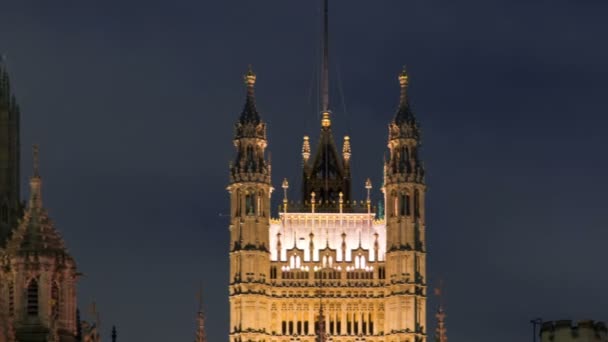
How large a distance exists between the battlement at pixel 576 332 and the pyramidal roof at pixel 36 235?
26363 millimetres

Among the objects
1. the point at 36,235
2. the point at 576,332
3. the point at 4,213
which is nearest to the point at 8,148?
the point at 4,213

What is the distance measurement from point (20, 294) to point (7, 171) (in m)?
48.4

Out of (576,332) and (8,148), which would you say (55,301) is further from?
(8,148)

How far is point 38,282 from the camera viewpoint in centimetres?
11262

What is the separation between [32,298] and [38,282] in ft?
2.24

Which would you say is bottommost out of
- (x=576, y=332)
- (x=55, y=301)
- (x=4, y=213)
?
(x=576, y=332)

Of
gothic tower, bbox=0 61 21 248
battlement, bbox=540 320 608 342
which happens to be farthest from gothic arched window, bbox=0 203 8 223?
battlement, bbox=540 320 608 342

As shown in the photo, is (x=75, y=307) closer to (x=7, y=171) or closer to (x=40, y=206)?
(x=40, y=206)

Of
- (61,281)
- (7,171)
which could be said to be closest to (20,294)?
(61,281)

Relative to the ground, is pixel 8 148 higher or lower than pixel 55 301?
higher

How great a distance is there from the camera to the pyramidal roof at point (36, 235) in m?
114

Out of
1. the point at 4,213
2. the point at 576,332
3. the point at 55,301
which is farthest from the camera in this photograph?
the point at 4,213

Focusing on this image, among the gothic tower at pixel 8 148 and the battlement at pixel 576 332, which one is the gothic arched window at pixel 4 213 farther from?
the battlement at pixel 576 332

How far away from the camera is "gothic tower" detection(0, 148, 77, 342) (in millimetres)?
111312
